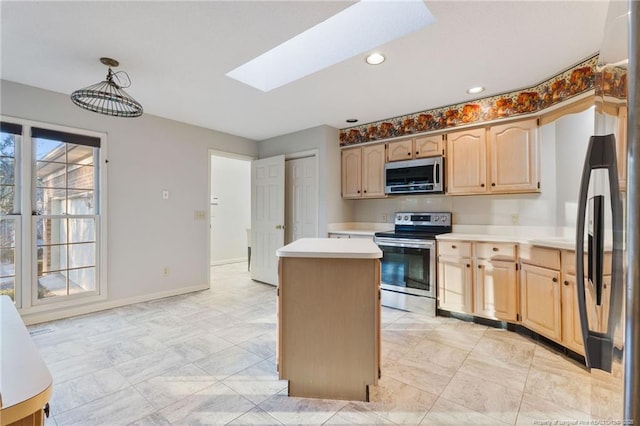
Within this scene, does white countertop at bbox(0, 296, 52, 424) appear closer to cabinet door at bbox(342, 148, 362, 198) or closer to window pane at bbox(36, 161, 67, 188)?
window pane at bbox(36, 161, 67, 188)

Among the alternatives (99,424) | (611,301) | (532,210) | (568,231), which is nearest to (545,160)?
(532,210)

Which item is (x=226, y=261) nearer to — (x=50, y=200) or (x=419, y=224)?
(x=50, y=200)

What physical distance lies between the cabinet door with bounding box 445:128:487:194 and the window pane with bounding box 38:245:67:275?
4.37 metres

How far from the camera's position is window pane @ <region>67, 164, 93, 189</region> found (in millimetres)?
3248

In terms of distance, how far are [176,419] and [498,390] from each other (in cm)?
194

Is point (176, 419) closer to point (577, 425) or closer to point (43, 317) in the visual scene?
point (577, 425)

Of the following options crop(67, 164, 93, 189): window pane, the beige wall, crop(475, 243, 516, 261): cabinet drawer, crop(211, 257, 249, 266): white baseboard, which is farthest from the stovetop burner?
crop(211, 257, 249, 266): white baseboard

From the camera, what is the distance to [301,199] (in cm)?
445

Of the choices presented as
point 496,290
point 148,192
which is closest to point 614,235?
point 496,290

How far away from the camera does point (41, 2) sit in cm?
174

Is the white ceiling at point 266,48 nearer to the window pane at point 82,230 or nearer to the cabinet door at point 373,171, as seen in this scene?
the cabinet door at point 373,171

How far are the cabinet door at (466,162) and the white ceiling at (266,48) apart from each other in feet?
1.37

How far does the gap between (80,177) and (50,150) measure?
37 cm

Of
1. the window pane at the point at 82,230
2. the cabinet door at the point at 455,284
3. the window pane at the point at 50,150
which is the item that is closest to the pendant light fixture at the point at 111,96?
the window pane at the point at 50,150
